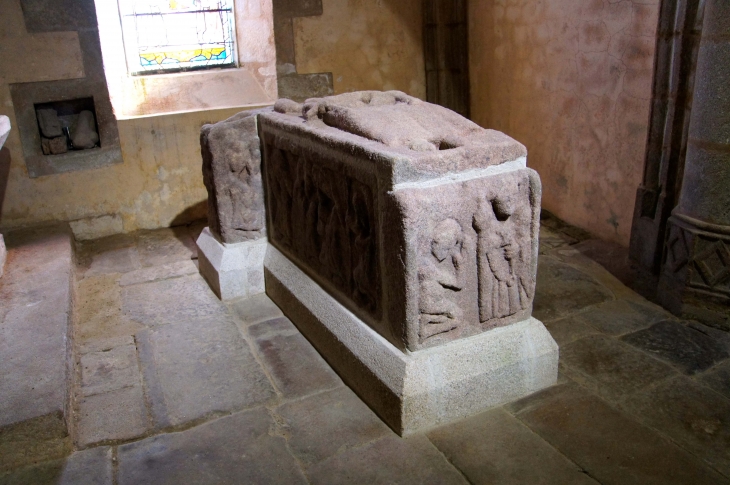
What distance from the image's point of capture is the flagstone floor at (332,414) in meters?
2.15

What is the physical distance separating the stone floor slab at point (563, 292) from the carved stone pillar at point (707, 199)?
1.32 feet

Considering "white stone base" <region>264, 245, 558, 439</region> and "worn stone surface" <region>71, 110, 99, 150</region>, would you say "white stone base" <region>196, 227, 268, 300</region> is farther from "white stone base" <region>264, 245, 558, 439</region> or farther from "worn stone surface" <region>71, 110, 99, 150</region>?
"worn stone surface" <region>71, 110, 99, 150</region>

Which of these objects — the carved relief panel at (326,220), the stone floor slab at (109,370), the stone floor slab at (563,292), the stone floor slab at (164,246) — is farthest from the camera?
the stone floor slab at (164,246)

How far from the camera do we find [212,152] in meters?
3.55

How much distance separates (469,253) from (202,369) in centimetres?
132

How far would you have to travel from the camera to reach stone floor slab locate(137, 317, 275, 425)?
2572 millimetres

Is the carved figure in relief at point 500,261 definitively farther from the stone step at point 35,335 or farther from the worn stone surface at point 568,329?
the stone step at point 35,335

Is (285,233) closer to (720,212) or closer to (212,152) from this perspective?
(212,152)

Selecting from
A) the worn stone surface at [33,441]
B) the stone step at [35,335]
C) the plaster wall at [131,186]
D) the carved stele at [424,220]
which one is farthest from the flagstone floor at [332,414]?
the plaster wall at [131,186]

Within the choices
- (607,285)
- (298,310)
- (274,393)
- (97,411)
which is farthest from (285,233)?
(607,285)

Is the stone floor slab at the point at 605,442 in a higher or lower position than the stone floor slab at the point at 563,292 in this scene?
higher

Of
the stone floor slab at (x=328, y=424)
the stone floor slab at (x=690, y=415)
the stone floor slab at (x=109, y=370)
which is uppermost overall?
the stone floor slab at (x=690, y=415)

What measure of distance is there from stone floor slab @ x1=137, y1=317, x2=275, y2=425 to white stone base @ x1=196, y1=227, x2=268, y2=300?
0.28 m

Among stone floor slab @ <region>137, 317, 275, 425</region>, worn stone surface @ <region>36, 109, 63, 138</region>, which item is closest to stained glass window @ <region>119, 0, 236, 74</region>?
worn stone surface @ <region>36, 109, 63, 138</region>
